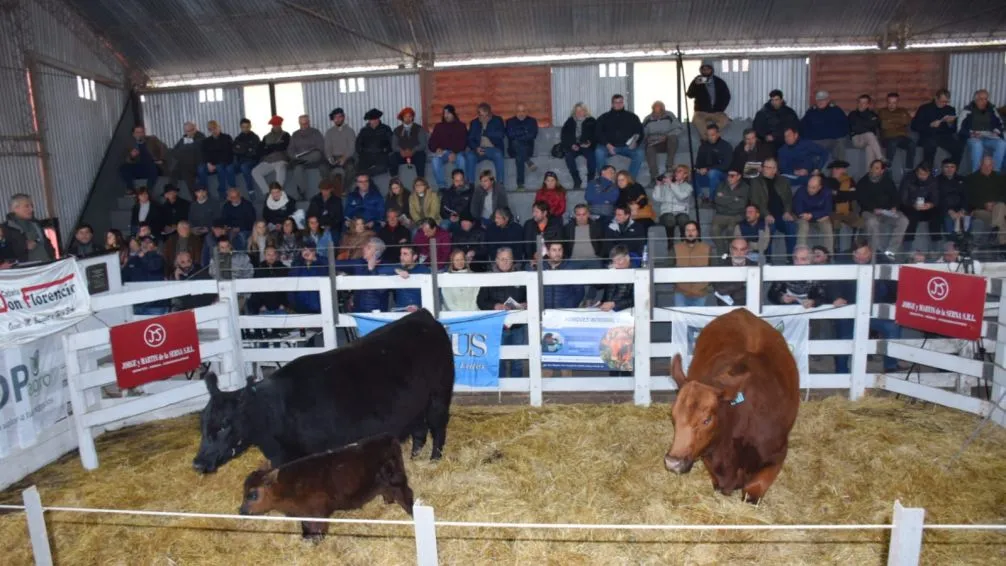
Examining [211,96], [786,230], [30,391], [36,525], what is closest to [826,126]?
[786,230]

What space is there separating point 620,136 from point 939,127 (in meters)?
5.41

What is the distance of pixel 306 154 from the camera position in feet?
46.1

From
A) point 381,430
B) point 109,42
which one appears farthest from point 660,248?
point 109,42

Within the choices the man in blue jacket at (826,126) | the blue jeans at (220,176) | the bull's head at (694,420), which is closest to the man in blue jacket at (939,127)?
the man in blue jacket at (826,126)

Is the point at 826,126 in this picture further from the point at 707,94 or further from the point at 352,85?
the point at 352,85

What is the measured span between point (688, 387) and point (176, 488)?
4451 mm

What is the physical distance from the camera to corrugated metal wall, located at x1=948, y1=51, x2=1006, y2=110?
50.6 ft

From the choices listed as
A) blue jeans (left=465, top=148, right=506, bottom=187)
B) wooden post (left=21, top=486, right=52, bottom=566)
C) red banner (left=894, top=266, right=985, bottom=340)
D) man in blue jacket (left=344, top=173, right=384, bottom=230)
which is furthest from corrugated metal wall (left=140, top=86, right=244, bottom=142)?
red banner (left=894, top=266, right=985, bottom=340)

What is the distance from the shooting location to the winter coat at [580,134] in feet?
43.3

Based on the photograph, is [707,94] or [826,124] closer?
[826,124]

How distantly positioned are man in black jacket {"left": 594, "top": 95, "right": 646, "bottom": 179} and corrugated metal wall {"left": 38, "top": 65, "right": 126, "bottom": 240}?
10.1 m

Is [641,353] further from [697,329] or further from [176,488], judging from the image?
[176,488]

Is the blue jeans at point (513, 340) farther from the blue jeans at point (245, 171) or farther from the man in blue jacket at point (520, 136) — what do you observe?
the blue jeans at point (245, 171)

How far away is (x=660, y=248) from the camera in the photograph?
11.9 m
